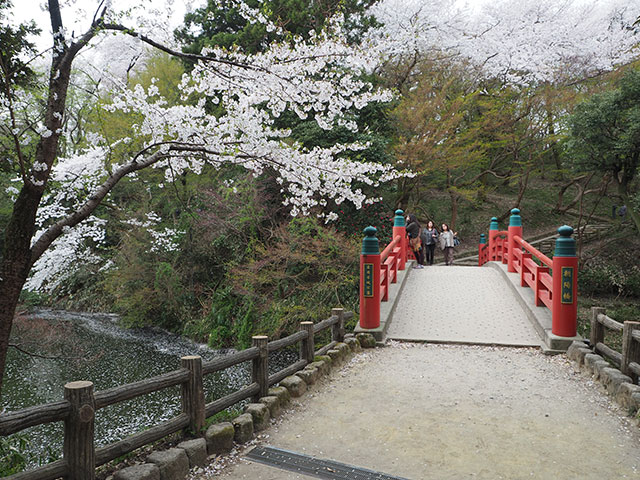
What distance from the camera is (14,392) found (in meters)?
8.93

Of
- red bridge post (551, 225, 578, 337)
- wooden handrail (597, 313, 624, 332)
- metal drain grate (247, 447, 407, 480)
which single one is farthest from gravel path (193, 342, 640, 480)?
wooden handrail (597, 313, 624, 332)

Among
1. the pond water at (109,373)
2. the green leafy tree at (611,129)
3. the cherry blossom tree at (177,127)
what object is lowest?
the pond water at (109,373)

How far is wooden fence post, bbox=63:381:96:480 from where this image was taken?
9.14ft

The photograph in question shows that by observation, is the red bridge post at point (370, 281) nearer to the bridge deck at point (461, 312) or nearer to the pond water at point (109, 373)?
the bridge deck at point (461, 312)

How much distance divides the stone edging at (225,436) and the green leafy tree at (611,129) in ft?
32.6

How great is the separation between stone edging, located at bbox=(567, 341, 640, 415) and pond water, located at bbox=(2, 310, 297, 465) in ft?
19.5

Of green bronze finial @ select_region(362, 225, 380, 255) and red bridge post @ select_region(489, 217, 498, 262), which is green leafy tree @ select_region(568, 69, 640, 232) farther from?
green bronze finial @ select_region(362, 225, 380, 255)

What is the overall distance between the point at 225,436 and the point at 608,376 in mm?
4151

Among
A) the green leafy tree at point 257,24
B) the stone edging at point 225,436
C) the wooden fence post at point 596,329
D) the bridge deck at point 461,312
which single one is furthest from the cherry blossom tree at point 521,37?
the stone edging at point 225,436

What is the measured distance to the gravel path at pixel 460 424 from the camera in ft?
11.5

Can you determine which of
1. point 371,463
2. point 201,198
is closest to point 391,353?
point 371,463

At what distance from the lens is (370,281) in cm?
714

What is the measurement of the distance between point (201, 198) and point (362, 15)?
332 inches

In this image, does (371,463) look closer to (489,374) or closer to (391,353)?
(489,374)
